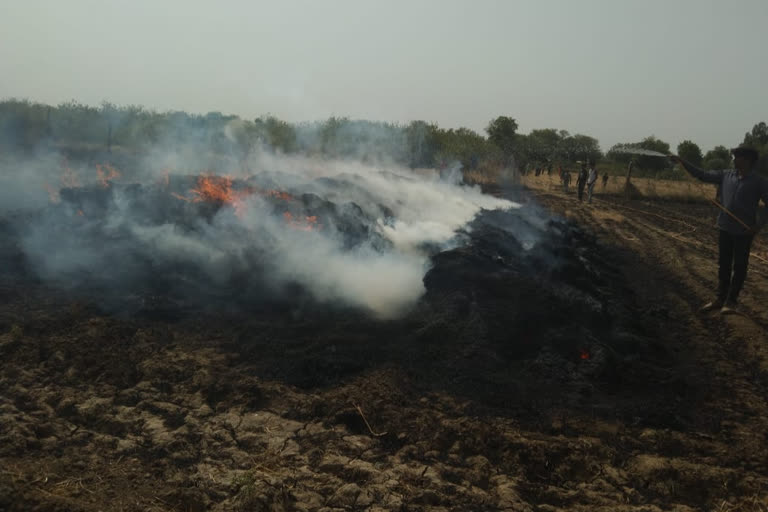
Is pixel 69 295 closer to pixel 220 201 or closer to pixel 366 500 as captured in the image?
pixel 220 201

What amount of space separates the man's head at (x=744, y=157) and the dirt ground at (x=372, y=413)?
2118 millimetres

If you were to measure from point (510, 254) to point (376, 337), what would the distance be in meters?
4.59

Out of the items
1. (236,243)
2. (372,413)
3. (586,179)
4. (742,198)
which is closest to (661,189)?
(586,179)

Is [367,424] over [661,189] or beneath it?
beneath

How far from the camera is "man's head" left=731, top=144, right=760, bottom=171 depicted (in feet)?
20.0

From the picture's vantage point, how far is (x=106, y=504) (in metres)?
3.08

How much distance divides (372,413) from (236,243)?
18.1ft

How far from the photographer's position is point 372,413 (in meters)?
4.32

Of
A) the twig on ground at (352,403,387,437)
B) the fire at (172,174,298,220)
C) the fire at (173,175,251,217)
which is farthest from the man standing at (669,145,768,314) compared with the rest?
the fire at (173,175,251,217)

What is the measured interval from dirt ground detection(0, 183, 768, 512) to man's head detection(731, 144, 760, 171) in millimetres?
2118

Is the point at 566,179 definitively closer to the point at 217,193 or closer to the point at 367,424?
the point at 217,193

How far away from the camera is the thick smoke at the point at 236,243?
748 centimetres

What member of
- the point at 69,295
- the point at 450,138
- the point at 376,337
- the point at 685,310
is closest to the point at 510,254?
the point at 685,310

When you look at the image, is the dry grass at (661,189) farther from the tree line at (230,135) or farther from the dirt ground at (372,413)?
the dirt ground at (372,413)
